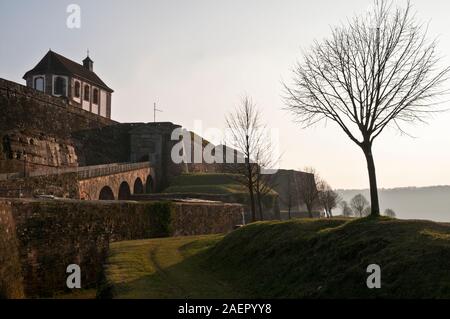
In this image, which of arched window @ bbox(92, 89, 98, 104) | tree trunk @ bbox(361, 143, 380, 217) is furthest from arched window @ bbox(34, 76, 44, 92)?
tree trunk @ bbox(361, 143, 380, 217)

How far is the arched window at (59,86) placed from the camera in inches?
2179

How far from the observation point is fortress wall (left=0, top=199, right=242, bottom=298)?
1594 cm

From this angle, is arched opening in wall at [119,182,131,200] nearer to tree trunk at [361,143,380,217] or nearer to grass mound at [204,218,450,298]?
grass mound at [204,218,450,298]

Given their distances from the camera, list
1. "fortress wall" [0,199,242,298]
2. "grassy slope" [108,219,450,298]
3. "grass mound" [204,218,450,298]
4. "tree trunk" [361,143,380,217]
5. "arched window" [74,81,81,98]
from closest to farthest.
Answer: "grass mound" [204,218,450,298], "grassy slope" [108,219,450,298], "tree trunk" [361,143,380,217], "fortress wall" [0,199,242,298], "arched window" [74,81,81,98]

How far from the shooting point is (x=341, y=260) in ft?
33.8

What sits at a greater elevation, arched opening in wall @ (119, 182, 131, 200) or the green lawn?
arched opening in wall @ (119, 182, 131, 200)

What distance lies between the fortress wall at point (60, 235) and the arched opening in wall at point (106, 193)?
1447 centimetres

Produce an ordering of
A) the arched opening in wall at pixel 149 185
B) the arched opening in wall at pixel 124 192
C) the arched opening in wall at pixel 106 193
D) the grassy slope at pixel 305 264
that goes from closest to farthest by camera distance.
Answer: the grassy slope at pixel 305 264 < the arched opening in wall at pixel 106 193 < the arched opening in wall at pixel 124 192 < the arched opening in wall at pixel 149 185

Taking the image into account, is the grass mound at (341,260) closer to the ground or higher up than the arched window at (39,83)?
closer to the ground

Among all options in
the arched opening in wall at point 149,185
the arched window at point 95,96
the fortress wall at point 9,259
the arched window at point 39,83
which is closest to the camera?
the fortress wall at point 9,259

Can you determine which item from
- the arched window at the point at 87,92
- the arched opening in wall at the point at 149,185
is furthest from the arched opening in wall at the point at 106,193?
the arched window at the point at 87,92

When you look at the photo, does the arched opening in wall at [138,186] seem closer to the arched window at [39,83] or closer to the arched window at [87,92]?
the arched window at [87,92]
